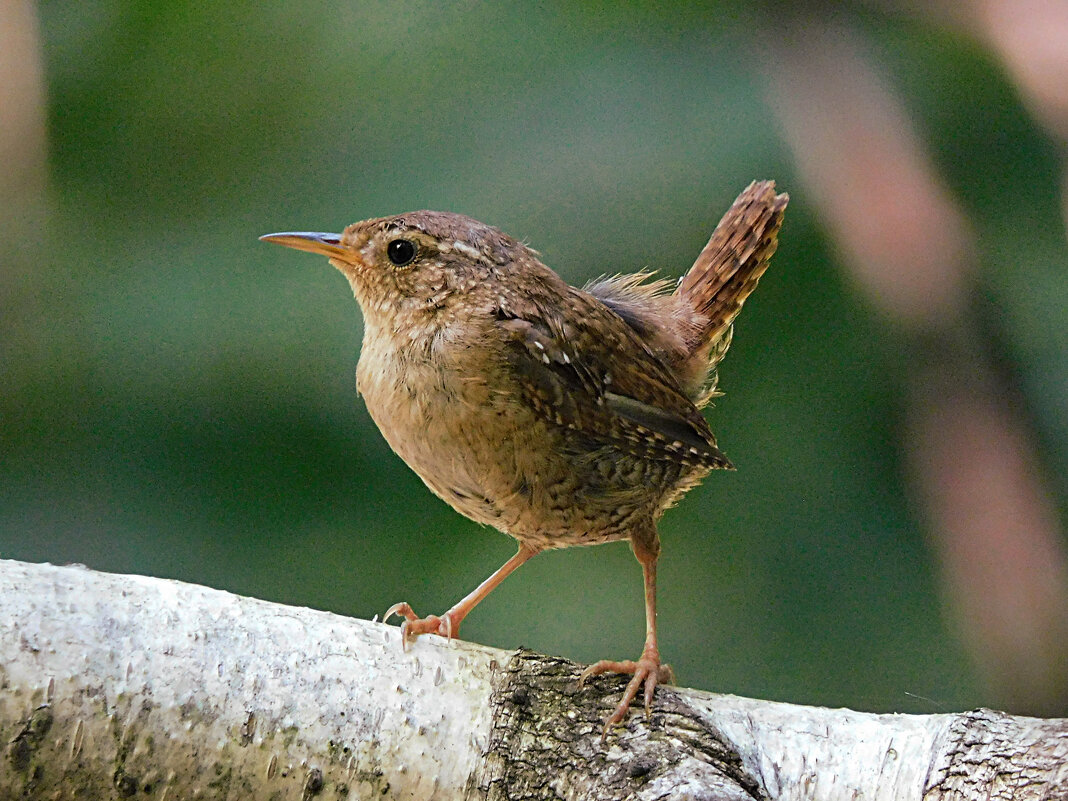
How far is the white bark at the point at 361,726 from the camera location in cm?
127

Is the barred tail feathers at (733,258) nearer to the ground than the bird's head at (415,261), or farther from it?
farther from it

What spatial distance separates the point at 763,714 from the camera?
1627mm

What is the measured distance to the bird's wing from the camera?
5.97 feet

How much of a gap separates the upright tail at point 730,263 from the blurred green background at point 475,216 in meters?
0.32

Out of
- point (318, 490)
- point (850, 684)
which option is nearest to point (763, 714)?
point (850, 684)

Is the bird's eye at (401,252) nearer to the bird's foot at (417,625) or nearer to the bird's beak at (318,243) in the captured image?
the bird's beak at (318,243)

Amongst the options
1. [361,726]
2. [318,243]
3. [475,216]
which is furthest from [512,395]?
[475,216]

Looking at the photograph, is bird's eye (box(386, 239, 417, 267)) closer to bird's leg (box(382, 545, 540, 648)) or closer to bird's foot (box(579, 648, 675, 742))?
bird's leg (box(382, 545, 540, 648))

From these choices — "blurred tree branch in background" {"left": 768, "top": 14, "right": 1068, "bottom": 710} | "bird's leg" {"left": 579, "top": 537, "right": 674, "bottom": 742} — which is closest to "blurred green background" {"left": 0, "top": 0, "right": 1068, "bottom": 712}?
"blurred tree branch in background" {"left": 768, "top": 14, "right": 1068, "bottom": 710}

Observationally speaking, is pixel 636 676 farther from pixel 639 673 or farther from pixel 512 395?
pixel 512 395

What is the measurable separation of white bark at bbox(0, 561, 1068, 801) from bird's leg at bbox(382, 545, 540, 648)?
0.31 ft

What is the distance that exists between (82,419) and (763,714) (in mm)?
2158

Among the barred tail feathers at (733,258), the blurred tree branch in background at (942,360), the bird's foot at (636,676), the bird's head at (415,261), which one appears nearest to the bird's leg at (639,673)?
the bird's foot at (636,676)

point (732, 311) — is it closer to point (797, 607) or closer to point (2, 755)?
point (797, 607)
